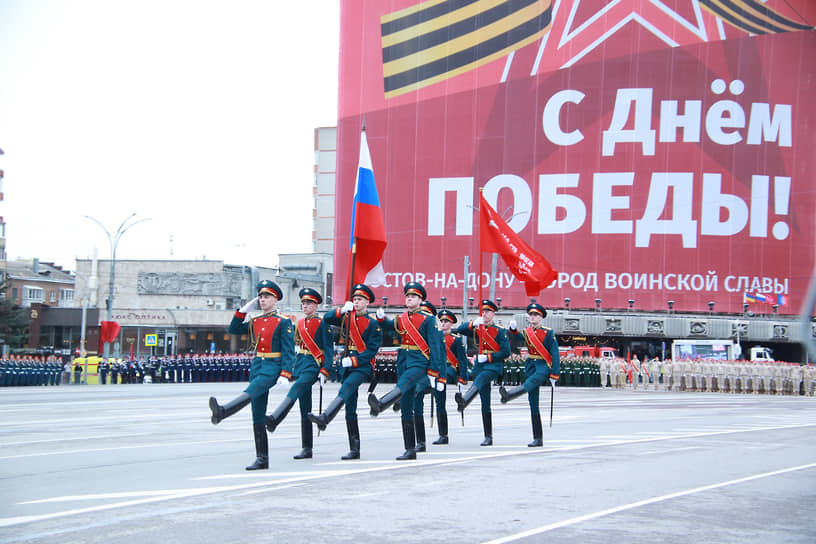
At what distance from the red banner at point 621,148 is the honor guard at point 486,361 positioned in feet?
141

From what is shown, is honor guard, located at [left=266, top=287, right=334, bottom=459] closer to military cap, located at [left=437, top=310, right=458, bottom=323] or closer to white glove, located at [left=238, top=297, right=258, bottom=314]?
white glove, located at [left=238, top=297, right=258, bottom=314]

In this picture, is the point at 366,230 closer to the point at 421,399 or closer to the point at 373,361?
the point at 373,361

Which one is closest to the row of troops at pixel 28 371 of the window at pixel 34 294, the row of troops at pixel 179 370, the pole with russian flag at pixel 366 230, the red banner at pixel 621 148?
the row of troops at pixel 179 370

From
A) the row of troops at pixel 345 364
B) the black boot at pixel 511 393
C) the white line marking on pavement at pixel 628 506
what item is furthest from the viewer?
the black boot at pixel 511 393

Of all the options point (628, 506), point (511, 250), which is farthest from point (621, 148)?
point (628, 506)

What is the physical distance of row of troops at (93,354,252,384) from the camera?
132 feet

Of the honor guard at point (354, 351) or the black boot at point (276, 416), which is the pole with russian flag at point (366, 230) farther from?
the black boot at point (276, 416)

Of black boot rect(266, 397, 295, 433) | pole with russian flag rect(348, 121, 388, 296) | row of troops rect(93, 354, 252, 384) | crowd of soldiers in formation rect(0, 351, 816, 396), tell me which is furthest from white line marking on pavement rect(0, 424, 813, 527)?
row of troops rect(93, 354, 252, 384)

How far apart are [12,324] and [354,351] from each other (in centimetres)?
5503

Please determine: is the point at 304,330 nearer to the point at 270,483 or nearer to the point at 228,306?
the point at 270,483

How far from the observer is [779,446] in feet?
45.9

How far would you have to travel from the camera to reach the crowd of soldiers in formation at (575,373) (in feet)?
116

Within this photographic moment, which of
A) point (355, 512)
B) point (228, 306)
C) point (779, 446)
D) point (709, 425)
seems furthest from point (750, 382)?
point (228, 306)

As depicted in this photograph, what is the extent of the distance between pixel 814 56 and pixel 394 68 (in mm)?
25533
